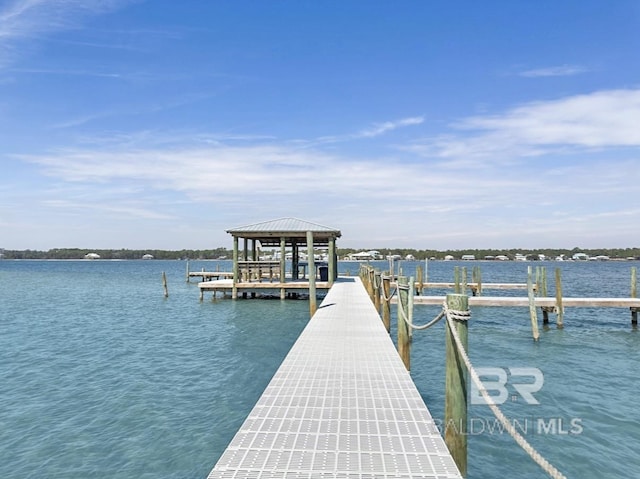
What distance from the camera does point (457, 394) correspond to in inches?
175

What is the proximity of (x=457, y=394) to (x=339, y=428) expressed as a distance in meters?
1.32

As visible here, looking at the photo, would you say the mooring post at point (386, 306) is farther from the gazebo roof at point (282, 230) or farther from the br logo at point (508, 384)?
the gazebo roof at point (282, 230)

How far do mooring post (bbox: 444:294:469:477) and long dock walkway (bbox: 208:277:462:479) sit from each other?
22 centimetres

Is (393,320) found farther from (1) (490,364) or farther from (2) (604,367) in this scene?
(2) (604,367)

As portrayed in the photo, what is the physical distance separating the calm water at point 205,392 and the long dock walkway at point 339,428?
5.61 feet

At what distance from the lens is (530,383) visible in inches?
407

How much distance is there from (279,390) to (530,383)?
7.52m

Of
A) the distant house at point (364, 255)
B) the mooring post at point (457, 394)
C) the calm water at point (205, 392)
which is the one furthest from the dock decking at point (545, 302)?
the distant house at point (364, 255)

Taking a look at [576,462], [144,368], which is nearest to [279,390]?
[576,462]

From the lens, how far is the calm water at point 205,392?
20.7 feet

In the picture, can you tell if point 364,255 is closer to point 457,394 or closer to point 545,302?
point 545,302

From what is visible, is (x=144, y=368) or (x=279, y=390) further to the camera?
(x=144, y=368)

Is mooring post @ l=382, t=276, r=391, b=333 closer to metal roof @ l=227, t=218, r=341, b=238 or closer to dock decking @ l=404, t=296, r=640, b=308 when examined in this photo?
dock decking @ l=404, t=296, r=640, b=308

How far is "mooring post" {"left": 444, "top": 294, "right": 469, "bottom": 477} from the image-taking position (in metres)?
4.33
